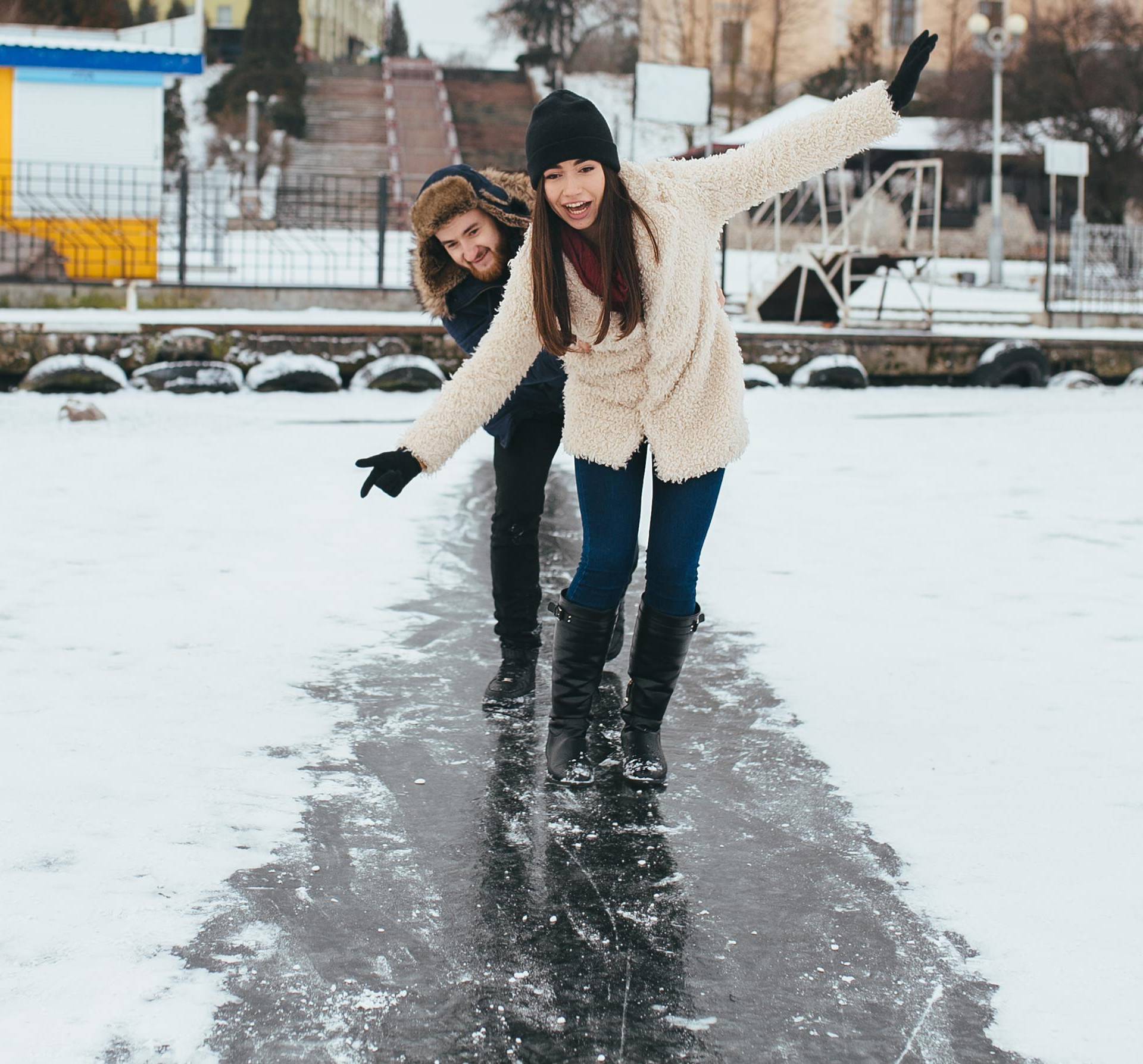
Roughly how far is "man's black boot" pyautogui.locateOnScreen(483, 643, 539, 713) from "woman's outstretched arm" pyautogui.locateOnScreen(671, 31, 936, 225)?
145 centimetres

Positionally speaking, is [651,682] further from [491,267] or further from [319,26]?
[319,26]

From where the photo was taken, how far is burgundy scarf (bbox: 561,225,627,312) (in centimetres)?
304

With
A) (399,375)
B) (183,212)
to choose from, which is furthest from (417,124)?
(399,375)

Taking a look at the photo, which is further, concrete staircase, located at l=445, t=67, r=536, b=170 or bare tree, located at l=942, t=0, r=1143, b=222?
concrete staircase, located at l=445, t=67, r=536, b=170

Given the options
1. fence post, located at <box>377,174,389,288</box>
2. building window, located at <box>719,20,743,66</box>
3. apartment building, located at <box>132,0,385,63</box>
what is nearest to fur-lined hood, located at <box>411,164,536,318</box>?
fence post, located at <box>377,174,389,288</box>

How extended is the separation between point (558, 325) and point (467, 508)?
390 cm

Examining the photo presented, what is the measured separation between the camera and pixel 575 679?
338cm

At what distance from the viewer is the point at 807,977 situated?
7.75 feet

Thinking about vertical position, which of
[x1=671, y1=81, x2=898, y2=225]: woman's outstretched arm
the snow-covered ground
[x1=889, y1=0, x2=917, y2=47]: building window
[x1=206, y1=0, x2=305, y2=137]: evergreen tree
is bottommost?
the snow-covered ground

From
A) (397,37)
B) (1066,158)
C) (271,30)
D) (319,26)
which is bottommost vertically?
(1066,158)

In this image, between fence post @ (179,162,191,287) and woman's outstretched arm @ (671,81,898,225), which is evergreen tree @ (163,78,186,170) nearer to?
fence post @ (179,162,191,287)

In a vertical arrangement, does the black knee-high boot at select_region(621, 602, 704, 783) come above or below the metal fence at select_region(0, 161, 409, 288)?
below

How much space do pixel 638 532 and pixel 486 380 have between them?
495 millimetres

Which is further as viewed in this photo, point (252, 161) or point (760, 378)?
point (252, 161)
